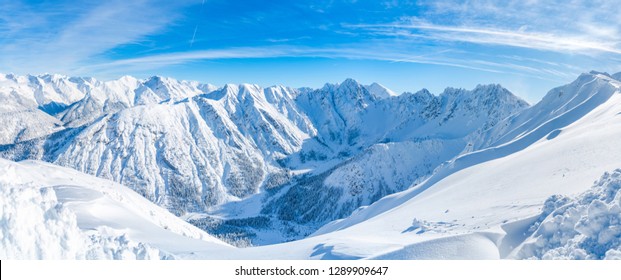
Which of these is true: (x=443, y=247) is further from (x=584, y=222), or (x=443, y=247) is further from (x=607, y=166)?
(x=607, y=166)

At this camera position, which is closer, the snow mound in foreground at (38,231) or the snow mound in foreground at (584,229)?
the snow mound in foreground at (584,229)

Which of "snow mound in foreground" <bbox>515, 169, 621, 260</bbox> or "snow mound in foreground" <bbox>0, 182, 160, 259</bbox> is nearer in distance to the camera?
"snow mound in foreground" <bbox>515, 169, 621, 260</bbox>

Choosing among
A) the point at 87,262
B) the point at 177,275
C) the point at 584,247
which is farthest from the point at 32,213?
the point at 584,247

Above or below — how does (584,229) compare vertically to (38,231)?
above

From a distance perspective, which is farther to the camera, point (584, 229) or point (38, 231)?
point (38, 231)
